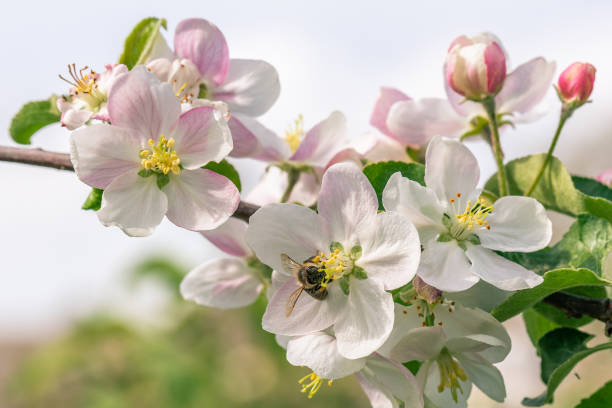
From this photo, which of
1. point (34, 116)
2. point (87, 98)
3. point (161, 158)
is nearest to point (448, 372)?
point (161, 158)

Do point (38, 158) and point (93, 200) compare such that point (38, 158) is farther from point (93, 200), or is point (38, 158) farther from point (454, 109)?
point (454, 109)

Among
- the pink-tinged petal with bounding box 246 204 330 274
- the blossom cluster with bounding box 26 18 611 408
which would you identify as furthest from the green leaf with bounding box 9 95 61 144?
the pink-tinged petal with bounding box 246 204 330 274

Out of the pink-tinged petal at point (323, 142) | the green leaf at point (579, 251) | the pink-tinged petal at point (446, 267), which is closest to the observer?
the pink-tinged petal at point (446, 267)

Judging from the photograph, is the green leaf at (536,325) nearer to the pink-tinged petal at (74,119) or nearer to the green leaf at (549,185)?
the green leaf at (549,185)

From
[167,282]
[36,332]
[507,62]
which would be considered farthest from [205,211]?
[36,332]

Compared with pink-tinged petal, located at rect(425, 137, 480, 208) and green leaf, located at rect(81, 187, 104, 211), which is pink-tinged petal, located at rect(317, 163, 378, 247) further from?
green leaf, located at rect(81, 187, 104, 211)

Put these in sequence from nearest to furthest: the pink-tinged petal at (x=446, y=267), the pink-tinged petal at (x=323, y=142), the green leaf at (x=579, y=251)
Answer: the pink-tinged petal at (x=446, y=267)
the green leaf at (x=579, y=251)
the pink-tinged petal at (x=323, y=142)

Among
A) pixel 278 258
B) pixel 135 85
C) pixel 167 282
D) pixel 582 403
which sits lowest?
pixel 167 282

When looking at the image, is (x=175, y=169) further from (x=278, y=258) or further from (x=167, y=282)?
(x=167, y=282)

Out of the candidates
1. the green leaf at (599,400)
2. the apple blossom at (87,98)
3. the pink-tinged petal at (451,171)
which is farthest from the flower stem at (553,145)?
the apple blossom at (87,98)
